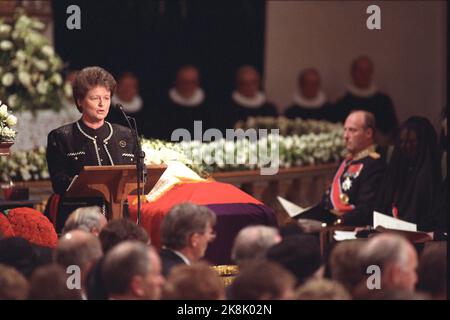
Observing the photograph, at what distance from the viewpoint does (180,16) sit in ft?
55.7

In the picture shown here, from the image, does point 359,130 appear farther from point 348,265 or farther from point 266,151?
point 348,265

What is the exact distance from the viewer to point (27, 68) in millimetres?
12688

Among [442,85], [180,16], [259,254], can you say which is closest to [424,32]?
[442,85]

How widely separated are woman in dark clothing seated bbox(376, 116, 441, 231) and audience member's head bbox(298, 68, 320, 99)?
609 cm

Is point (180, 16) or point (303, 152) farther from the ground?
point (180, 16)

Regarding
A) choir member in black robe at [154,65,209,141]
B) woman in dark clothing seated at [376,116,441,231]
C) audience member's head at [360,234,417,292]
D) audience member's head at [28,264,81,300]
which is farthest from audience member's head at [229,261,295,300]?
choir member in black robe at [154,65,209,141]

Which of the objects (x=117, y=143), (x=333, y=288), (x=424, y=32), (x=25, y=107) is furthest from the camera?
(x=424, y=32)

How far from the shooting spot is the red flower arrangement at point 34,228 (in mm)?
8328

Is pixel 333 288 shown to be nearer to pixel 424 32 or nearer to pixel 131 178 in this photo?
pixel 131 178

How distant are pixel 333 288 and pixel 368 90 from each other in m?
10.4

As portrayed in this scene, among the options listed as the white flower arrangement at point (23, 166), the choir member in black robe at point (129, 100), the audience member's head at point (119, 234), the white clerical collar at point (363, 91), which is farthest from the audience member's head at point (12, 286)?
the white clerical collar at point (363, 91)

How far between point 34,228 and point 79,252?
1911mm

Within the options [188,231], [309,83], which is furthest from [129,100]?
[188,231]

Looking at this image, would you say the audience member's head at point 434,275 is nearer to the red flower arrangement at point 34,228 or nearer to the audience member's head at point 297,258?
the audience member's head at point 297,258
